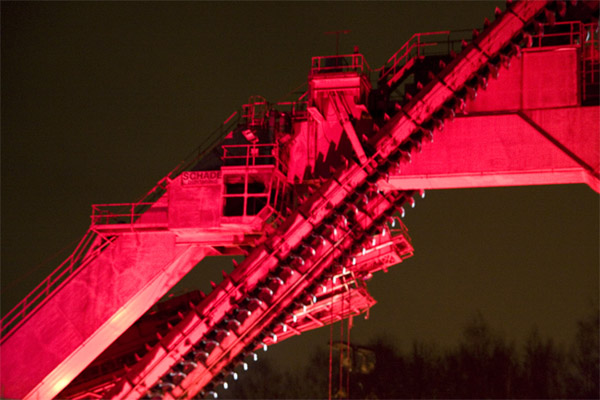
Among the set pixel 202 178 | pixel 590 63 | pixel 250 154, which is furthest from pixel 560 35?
pixel 202 178

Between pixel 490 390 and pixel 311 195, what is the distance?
37213 mm

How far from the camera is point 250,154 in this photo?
22.8 metres

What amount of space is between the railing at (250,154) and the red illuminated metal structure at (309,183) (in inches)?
2.1

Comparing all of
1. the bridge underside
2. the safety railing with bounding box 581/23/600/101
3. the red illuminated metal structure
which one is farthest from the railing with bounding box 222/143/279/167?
the safety railing with bounding box 581/23/600/101

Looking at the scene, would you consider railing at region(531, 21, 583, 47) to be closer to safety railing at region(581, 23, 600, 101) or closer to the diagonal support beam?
safety railing at region(581, 23, 600, 101)

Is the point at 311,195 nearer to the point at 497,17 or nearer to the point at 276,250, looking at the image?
the point at 276,250

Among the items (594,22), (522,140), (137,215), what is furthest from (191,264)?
(594,22)

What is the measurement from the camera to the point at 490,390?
173 ft

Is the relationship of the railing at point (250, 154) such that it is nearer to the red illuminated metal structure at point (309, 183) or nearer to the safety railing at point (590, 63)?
the red illuminated metal structure at point (309, 183)

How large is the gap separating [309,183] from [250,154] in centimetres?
207

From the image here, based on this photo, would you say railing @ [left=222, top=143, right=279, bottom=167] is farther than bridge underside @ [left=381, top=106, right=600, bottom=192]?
Yes

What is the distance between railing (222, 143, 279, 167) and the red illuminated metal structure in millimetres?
54

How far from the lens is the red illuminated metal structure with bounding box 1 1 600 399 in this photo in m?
19.8

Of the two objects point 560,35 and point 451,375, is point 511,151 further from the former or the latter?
point 451,375
